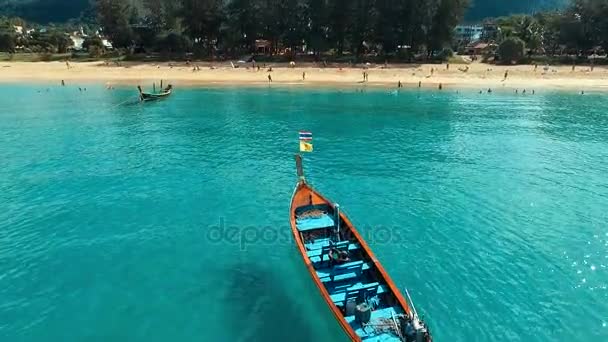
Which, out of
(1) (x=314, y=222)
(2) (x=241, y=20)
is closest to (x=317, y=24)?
(2) (x=241, y=20)

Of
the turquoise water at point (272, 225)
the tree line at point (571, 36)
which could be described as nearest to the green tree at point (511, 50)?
A: the tree line at point (571, 36)

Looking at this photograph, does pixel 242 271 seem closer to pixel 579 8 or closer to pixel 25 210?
pixel 25 210

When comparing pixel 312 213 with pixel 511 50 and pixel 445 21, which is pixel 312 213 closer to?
pixel 445 21

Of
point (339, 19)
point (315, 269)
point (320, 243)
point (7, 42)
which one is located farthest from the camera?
point (7, 42)

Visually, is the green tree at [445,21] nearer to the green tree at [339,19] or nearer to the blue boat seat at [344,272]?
the green tree at [339,19]

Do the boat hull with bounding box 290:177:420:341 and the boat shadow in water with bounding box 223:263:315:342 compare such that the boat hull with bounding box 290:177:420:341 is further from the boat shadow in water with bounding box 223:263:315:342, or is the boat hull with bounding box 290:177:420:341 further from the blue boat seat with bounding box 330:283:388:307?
the boat shadow in water with bounding box 223:263:315:342
